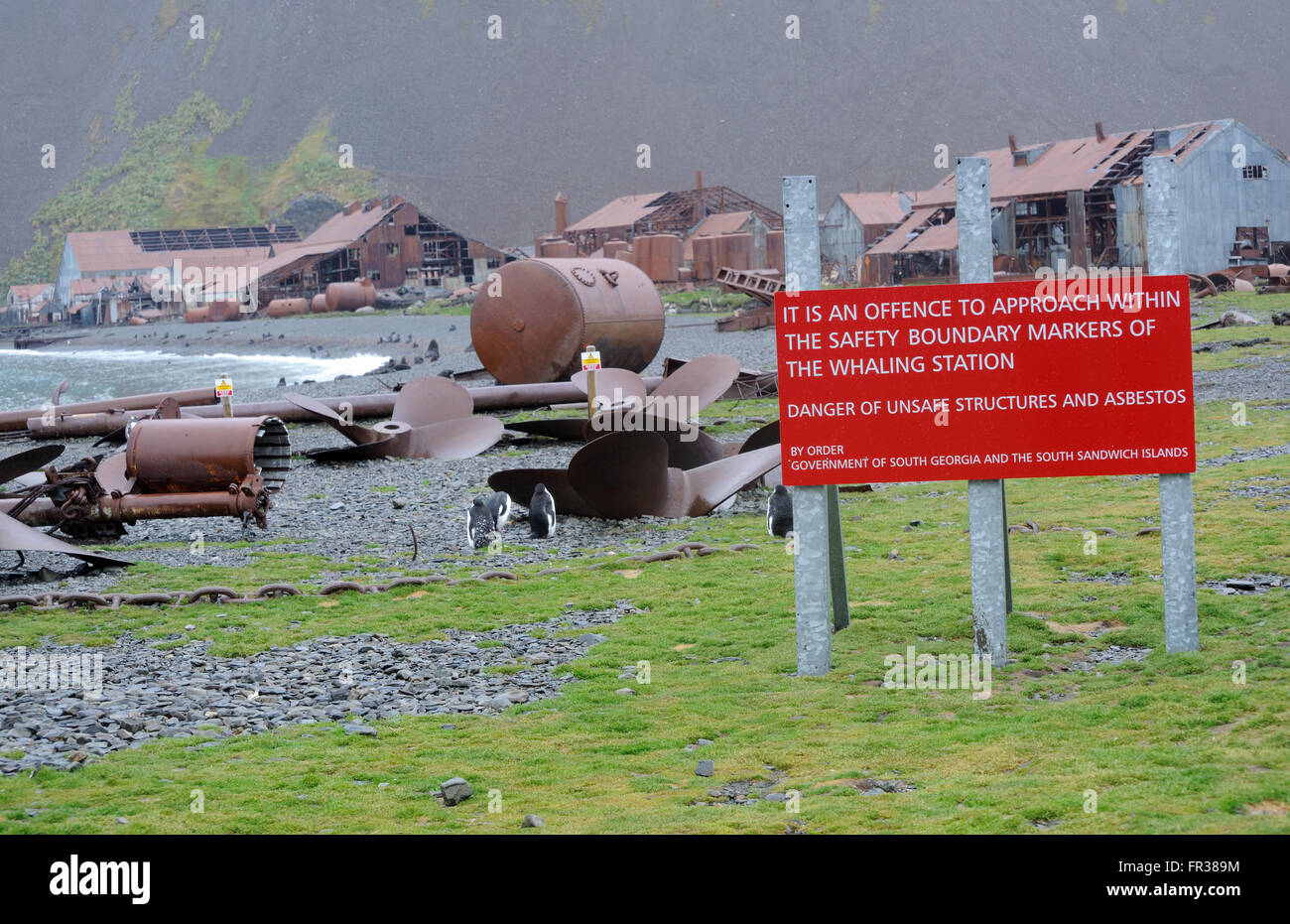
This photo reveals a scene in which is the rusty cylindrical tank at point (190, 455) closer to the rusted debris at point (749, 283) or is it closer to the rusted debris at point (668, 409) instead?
the rusted debris at point (668, 409)

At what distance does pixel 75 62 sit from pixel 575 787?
186 metres

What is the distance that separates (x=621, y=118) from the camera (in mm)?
124688

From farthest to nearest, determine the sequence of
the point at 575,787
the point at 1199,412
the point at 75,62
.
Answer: the point at 75,62, the point at 1199,412, the point at 575,787

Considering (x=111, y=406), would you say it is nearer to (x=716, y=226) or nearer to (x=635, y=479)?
(x=635, y=479)

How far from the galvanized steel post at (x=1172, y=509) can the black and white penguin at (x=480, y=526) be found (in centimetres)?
614

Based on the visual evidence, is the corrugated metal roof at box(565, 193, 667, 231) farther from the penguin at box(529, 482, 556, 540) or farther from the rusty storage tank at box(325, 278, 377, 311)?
the penguin at box(529, 482, 556, 540)

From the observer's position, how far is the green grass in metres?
4.85

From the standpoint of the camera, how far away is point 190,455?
12.4 metres

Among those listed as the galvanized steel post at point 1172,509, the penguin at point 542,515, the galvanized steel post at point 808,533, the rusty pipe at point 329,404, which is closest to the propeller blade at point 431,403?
the rusty pipe at point 329,404

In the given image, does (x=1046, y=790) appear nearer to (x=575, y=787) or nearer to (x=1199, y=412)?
(x=575, y=787)

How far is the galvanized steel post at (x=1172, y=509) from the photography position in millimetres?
6645

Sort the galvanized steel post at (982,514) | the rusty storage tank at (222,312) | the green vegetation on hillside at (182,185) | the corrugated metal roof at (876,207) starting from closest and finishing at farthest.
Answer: the galvanized steel post at (982,514) < the corrugated metal roof at (876,207) < the rusty storage tank at (222,312) < the green vegetation on hillside at (182,185)

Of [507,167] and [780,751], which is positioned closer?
[780,751]

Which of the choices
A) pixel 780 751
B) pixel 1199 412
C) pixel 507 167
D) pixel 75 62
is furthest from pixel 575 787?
pixel 75 62
